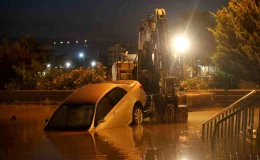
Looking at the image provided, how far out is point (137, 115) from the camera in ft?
55.5

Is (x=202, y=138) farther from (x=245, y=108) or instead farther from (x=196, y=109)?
(x=196, y=109)

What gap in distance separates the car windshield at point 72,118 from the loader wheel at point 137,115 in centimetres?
218

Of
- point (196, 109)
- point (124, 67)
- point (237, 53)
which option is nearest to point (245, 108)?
point (196, 109)

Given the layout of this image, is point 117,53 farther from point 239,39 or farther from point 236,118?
point 236,118

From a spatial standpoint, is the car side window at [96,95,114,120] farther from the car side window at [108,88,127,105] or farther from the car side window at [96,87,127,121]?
the car side window at [108,88,127,105]

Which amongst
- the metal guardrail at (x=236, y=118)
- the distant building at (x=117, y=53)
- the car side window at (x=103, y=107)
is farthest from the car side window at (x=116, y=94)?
the distant building at (x=117, y=53)

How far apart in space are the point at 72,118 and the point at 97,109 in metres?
0.94

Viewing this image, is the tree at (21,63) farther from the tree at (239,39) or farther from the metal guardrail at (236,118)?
the metal guardrail at (236,118)

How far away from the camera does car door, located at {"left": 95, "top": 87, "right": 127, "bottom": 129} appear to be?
15.2m

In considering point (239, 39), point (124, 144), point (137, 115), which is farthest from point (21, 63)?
point (124, 144)

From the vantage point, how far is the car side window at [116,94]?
16.0 meters

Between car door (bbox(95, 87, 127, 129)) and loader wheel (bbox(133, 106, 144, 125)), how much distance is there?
0.75 metres

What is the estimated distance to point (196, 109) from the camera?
22.5 meters

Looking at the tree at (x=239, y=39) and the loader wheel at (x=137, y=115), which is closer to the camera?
the loader wheel at (x=137, y=115)
